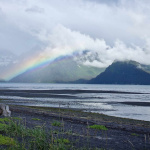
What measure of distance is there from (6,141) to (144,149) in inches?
321

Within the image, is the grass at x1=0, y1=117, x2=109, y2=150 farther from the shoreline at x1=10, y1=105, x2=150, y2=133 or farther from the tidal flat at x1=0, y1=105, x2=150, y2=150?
the shoreline at x1=10, y1=105, x2=150, y2=133

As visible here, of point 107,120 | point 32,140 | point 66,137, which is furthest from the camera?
point 107,120

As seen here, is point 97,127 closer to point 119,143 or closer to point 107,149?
point 119,143

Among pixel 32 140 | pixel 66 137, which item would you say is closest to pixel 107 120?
pixel 66 137

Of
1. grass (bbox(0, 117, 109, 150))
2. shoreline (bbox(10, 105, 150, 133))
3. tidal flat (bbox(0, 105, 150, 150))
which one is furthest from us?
shoreline (bbox(10, 105, 150, 133))

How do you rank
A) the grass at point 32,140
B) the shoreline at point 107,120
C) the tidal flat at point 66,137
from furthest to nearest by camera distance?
the shoreline at point 107,120 < the tidal flat at point 66,137 < the grass at point 32,140

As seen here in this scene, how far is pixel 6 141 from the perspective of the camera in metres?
14.8

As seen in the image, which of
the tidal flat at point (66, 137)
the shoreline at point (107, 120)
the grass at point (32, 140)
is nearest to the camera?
the grass at point (32, 140)

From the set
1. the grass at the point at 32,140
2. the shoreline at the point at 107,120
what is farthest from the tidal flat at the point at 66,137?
the shoreline at the point at 107,120

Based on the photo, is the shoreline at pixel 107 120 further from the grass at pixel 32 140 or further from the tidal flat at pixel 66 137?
the grass at pixel 32 140

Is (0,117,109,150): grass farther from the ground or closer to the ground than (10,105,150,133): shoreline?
farther from the ground

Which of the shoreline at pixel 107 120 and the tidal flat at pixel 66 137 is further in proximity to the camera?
the shoreline at pixel 107 120

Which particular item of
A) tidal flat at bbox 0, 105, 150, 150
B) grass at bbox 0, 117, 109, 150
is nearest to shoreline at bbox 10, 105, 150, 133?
tidal flat at bbox 0, 105, 150, 150

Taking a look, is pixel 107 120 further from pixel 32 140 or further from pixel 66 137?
pixel 32 140
